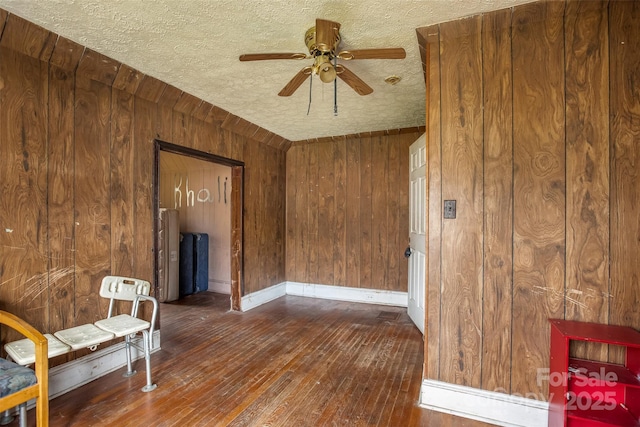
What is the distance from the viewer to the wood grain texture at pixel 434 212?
80.9 inches

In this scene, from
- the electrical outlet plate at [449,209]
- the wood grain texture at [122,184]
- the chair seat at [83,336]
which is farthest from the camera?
the wood grain texture at [122,184]

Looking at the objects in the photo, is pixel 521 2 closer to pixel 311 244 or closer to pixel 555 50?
pixel 555 50

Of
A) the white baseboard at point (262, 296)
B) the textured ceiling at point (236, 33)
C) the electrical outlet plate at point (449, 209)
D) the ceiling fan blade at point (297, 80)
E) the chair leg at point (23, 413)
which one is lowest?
the white baseboard at point (262, 296)

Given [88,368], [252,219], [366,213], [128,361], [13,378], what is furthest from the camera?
[366,213]

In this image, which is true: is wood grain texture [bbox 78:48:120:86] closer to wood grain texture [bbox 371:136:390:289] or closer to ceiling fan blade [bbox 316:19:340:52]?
ceiling fan blade [bbox 316:19:340:52]

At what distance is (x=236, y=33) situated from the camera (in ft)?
6.61

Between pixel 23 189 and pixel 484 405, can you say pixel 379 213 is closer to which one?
pixel 484 405

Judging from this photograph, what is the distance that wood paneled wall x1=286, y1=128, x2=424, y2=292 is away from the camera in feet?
14.3

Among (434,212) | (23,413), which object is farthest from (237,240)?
(434,212)

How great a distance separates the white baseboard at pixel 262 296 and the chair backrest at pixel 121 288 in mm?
1724

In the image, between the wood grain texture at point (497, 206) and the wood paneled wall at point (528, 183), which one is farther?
the wood grain texture at point (497, 206)

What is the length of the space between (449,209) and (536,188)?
1.70 ft

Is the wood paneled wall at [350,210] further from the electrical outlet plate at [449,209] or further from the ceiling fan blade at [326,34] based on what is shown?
the ceiling fan blade at [326,34]

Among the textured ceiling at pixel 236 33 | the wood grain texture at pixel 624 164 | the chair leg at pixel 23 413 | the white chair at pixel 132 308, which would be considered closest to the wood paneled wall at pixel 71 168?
the white chair at pixel 132 308
